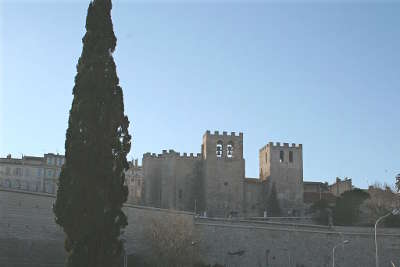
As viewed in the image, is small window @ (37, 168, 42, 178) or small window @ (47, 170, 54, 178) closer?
small window @ (37, 168, 42, 178)

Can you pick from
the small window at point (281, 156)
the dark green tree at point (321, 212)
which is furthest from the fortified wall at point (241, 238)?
the small window at point (281, 156)

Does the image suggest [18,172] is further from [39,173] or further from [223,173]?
[223,173]

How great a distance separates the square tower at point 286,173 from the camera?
67562 mm

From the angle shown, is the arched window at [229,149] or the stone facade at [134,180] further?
the stone facade at [134,180]

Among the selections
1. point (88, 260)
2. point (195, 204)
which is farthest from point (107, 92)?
point (195, 204)

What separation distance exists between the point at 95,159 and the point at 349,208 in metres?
39.4

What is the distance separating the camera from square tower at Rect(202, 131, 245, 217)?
2579 inches

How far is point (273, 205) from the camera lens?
218 ft

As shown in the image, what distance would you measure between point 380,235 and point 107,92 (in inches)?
1363

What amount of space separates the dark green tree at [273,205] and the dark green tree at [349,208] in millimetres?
6915

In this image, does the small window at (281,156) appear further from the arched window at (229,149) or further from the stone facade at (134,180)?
the stone facade at (134,180)

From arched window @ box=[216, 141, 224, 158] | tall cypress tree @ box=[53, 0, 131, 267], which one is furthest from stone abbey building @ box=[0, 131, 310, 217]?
tall cypress tree @ box=[53, 0, 131, 267]

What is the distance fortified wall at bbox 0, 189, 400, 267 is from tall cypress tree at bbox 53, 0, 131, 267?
18.7m

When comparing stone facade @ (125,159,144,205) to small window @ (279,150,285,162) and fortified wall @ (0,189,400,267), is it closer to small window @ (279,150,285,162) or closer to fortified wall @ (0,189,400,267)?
small window @ (279,150,285,162)
